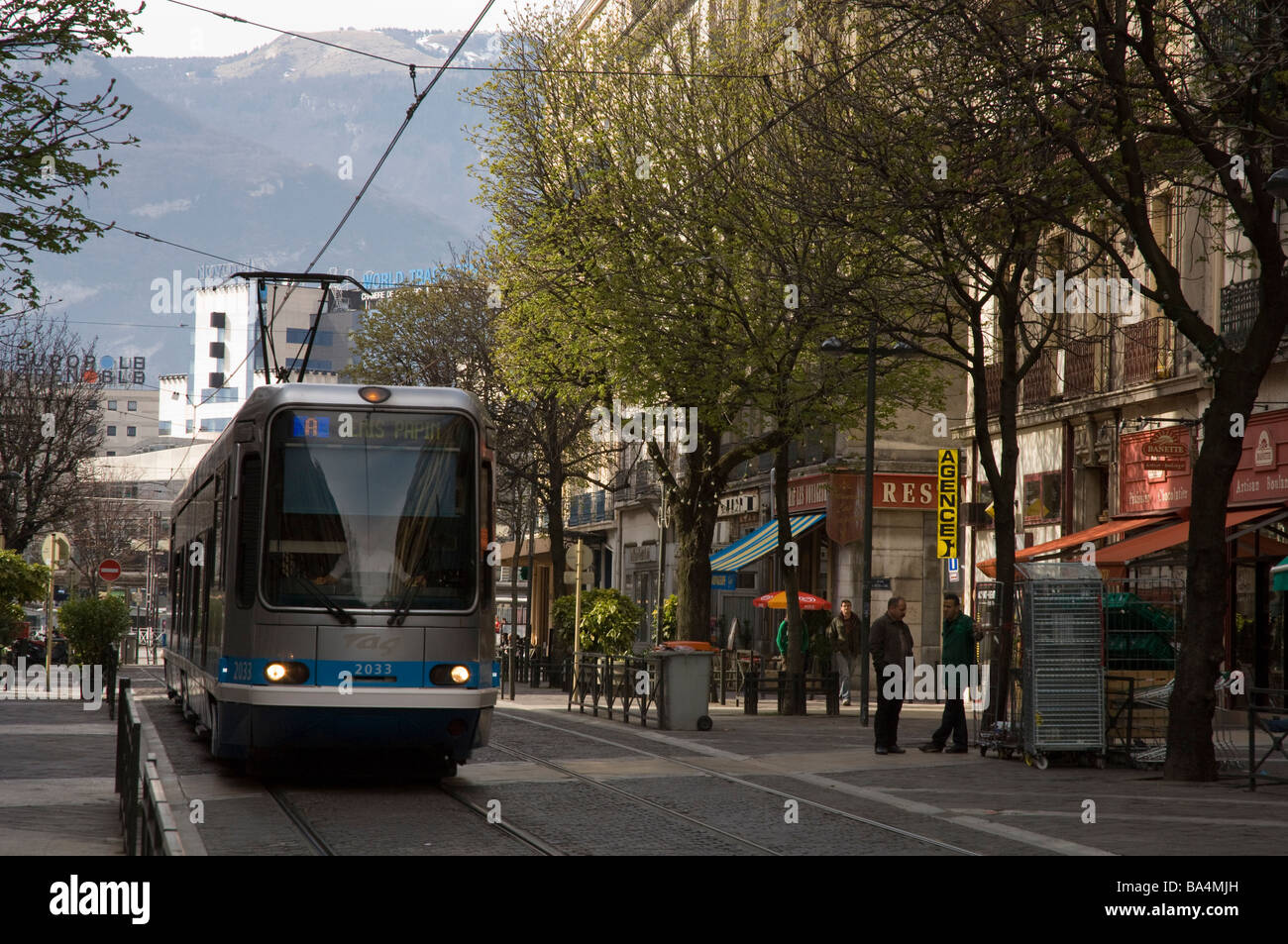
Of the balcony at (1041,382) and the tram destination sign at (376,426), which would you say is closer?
the tram destination sign at (376,426)

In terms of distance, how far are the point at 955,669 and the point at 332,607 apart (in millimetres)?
8607

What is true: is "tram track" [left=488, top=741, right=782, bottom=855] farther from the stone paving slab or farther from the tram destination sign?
the tram destination sign

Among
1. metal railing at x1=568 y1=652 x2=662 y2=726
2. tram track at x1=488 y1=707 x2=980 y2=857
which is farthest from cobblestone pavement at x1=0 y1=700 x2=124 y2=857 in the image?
metal railing at x1=568 y1=652 x2=662 y2=726

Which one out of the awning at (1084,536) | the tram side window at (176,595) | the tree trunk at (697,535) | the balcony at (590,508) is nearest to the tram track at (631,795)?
the tram side window at (176,595)

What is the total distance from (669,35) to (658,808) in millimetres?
20804

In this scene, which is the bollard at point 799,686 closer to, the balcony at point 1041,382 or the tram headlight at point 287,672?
the balcony at point 1041,382

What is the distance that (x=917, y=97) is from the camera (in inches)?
629

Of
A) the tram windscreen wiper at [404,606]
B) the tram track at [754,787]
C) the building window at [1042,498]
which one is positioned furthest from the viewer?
the building window at [1042,498]

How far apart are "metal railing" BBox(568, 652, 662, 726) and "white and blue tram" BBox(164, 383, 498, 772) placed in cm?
976

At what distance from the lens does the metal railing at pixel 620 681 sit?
2361 cm

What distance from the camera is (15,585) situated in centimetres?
3441

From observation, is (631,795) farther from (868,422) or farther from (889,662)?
(868,422)

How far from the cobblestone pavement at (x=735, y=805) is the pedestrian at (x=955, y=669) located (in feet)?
1.43
